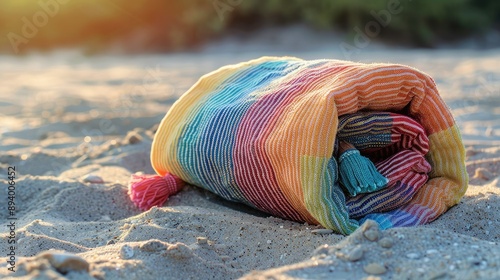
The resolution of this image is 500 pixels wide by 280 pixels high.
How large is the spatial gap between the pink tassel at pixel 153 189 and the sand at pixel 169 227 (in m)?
0.04

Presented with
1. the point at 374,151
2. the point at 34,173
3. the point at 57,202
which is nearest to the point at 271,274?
the point at 374,151

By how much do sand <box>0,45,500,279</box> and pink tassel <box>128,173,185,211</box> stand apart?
44 mm

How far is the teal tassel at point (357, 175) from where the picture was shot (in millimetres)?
2352

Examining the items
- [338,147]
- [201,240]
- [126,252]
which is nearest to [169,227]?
[201,240]

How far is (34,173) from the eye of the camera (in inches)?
147

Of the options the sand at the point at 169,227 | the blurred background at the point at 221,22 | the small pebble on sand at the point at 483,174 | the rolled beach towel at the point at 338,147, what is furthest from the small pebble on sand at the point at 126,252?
the blurred background at the point at 221,22

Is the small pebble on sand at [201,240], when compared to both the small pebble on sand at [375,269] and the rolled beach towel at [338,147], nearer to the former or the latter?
the rolled beach towel at [338,147]

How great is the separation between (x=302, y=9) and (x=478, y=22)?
→ 3951mm

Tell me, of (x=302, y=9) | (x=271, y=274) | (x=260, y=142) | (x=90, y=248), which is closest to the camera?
(x=271, y=274)

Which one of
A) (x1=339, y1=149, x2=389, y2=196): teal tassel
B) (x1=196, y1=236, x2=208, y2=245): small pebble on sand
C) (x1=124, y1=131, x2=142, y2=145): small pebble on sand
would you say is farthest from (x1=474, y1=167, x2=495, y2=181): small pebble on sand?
(x1=124, y1=131, x2=142, y2=145): small pebble on sand

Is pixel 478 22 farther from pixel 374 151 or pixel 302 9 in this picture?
pixel 374 151

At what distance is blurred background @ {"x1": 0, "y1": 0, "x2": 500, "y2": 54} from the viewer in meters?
14.5

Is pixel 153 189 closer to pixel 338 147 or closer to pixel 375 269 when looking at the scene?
pixel 338 147

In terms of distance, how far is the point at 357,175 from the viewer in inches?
92.6
